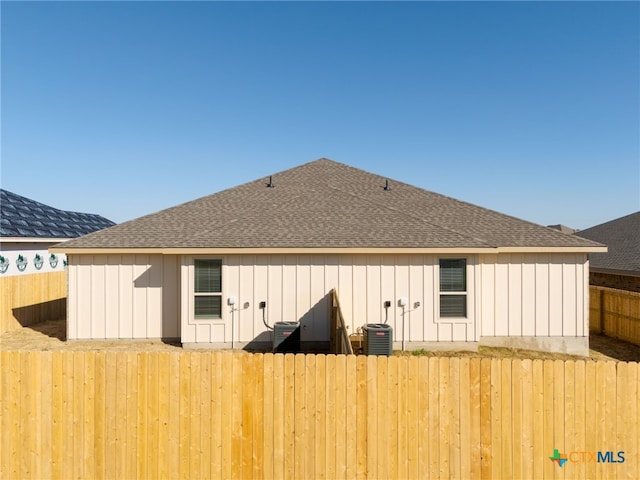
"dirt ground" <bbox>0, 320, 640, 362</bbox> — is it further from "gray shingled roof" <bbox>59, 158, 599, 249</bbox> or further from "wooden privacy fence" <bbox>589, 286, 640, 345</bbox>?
"gray shingled roof" <bbox>59, 158, 599, 249</bbox>

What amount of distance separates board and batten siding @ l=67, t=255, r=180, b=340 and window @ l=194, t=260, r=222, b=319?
1.16 m

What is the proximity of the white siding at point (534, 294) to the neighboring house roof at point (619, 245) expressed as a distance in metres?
5.55

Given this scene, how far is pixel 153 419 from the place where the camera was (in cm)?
451

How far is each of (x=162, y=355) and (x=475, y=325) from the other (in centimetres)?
891

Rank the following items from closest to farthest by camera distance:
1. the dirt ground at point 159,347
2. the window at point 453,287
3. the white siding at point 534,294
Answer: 1. the dirt ground at point 159,347
2. the window at point 453,287
3. the white siding at point 534,294

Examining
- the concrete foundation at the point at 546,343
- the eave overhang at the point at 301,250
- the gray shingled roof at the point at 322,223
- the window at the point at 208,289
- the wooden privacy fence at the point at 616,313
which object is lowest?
the concrete foundation at the point at 546,343

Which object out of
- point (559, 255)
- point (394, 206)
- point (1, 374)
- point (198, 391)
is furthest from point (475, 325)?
point (1, 374)

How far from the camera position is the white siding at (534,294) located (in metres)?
10.6

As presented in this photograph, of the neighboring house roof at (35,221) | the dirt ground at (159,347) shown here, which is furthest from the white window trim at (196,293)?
the neighboring house roof at (35,221)

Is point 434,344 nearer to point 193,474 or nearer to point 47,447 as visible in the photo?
point 193,474

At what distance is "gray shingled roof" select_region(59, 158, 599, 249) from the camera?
10.2 m

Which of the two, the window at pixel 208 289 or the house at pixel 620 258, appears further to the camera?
the house at pixel 620 258

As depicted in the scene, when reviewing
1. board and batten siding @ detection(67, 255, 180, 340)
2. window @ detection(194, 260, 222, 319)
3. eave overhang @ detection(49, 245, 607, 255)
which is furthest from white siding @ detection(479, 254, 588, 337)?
board and batten siding @ detection(67, 255, 180, 340)

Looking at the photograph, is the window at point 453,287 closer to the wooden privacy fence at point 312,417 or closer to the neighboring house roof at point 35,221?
the wooden privacy fence at point 312,417
